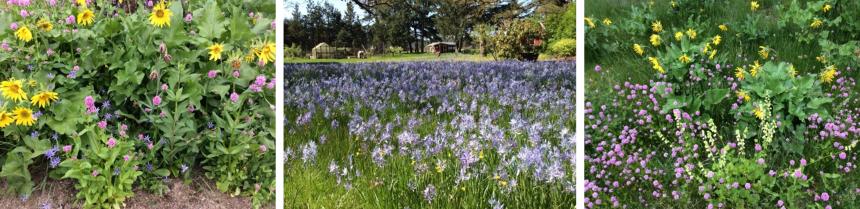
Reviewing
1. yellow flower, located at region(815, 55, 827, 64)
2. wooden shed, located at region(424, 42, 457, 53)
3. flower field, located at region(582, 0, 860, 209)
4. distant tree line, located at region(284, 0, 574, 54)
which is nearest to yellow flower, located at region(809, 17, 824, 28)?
flower field, located at region(582, 0, 860, 209)

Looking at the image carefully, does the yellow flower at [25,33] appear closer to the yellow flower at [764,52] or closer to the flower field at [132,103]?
the flower field at [132,103]

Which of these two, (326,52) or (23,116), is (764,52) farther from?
(23,116)

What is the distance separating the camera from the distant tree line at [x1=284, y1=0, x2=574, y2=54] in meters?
2.57

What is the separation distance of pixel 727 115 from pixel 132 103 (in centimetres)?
260

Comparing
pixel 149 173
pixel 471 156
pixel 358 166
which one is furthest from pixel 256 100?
pixel 471 156

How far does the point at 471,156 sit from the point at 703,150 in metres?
1.11

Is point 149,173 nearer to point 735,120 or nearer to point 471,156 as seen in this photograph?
point 471,156

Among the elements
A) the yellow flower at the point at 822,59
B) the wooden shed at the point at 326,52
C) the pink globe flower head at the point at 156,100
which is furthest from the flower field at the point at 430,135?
the yellow flower at the point at 822,59

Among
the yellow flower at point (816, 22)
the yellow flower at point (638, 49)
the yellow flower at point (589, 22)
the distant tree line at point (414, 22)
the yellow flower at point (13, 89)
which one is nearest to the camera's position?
the distant tree line at point (414, 22)

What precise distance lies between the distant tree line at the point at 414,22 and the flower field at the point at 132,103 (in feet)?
1.26

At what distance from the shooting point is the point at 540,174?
267 centimetres

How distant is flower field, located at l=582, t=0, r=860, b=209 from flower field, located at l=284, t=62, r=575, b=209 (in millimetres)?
335

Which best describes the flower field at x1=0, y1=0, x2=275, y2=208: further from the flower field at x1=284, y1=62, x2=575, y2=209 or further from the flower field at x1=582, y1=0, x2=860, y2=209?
the flower field at x1=582, y1=0, x2=860, y2=209

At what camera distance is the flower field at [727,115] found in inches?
115
